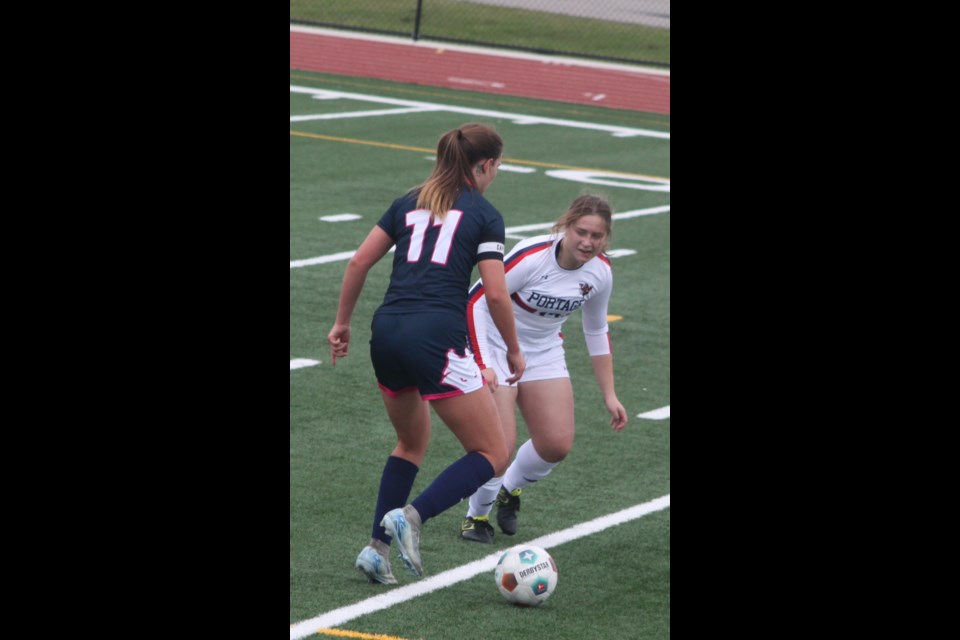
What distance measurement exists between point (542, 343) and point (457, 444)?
5.38ft

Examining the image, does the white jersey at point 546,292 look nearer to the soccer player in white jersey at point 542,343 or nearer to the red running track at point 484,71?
the soccer player in white jersey at point 542,343

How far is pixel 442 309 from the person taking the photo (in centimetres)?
584

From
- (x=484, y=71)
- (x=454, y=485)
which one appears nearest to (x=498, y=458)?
(x=454, y=485)

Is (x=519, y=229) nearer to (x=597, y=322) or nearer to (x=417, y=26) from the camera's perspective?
(x=597, y=322)

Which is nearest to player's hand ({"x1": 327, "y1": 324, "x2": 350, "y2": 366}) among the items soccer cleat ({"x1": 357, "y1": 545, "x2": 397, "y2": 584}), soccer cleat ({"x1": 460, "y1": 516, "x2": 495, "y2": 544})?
soccer cleat ({"x1": 357, "y1": 545, "x2": 397, "y2": 584})

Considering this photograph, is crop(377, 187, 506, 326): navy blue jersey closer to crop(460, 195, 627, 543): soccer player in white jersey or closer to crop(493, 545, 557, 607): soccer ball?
crop(460, 195, 627, 543): soccer player in white jersey

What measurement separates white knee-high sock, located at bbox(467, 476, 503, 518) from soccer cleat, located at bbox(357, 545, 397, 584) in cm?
81

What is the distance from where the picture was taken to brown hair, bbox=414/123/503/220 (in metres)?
5.82

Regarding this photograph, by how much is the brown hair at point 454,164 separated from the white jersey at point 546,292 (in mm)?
824

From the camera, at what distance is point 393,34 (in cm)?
2856

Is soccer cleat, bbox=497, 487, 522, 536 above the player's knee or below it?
below
